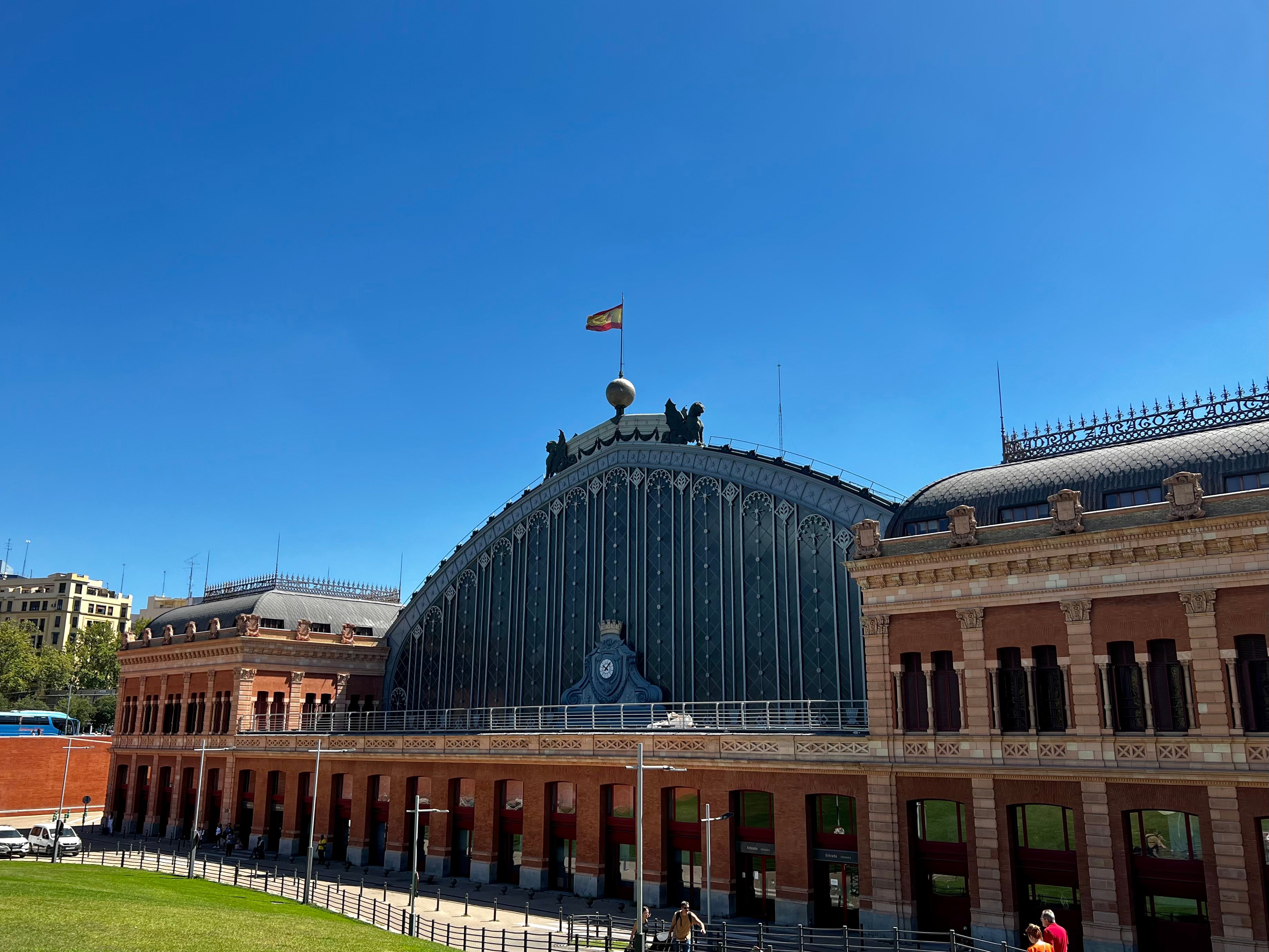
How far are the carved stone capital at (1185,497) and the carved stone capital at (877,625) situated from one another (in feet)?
38.9

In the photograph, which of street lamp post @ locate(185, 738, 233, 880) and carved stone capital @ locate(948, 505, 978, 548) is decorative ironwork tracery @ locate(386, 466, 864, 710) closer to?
carved stone capital @ locate(948, 505, 978, 548)

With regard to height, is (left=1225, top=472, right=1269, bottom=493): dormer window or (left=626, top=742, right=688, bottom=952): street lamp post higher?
(left=1225, top=472, right=1269, bottom=493): dormer window

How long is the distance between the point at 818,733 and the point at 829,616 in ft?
28.7

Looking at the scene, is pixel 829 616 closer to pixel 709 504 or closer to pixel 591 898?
pixel 709 504

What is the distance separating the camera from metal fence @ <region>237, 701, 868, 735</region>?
48.9 m

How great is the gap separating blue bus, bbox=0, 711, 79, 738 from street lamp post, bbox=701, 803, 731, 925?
2967 inches

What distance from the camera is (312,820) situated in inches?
2224

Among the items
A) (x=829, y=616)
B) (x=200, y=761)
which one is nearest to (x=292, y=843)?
(x=200, y=761)

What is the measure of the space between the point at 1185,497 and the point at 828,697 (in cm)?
2021

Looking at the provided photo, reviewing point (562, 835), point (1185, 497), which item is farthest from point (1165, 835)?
point (562, 835)

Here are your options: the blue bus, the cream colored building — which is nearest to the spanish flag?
the blue bus

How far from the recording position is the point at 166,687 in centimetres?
8325

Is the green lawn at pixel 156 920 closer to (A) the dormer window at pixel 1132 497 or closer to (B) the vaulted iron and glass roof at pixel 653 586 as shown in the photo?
(B) the vaulted iron and glass roof at pixel 653 586

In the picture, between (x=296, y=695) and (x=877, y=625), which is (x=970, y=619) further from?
(x=296, y=695)
